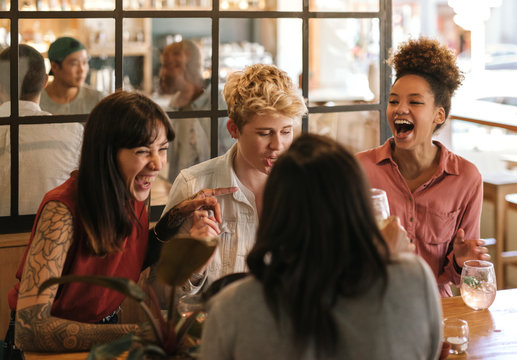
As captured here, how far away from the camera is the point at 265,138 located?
200 cm

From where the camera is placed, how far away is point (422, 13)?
10852mm

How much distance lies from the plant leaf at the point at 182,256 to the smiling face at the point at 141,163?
57cm

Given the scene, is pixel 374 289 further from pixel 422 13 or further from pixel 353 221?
pixel 422 13

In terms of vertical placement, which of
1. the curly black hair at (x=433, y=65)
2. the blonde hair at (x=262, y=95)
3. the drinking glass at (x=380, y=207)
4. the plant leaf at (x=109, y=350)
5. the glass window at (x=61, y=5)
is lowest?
the plant leaf at (x=109, y=350)

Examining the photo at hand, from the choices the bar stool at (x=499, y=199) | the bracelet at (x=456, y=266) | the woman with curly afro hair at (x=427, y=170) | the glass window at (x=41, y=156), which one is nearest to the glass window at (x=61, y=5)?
Result: the glass window at (x=41, y=156)

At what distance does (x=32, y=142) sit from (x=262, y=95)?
3.30ft

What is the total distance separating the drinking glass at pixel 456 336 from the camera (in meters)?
1.54

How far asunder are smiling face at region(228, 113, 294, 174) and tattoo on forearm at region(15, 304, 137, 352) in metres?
0.71

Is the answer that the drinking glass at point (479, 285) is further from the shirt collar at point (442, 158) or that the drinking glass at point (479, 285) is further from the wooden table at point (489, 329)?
the shirt collar at point (442, 158)

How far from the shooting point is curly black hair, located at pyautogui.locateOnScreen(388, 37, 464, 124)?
2.28m

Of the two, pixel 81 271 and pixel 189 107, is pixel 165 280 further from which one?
pixel 189 107

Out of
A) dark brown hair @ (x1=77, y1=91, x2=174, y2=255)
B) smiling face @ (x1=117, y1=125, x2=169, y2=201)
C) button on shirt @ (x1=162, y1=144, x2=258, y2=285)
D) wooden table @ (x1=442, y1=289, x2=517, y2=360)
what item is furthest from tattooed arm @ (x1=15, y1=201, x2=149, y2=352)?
wooden table @ (x1=442, y1=289, x2=517, y2=360)

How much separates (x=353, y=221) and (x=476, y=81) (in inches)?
289

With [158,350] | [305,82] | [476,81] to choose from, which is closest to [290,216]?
[158,350]
